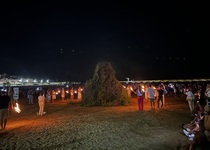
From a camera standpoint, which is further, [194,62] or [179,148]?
[194,62]

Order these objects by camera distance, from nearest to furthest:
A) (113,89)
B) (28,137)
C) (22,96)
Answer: (28,137)
(113,89)
(22,96)

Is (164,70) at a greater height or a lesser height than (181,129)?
greater

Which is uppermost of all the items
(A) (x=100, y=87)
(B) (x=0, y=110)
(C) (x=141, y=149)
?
(A) (x=100, y=87)

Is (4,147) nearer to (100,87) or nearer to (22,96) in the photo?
(100,87)

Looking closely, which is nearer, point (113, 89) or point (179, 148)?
point (179, 148)

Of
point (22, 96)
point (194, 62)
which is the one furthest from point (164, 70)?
point (22, 96)

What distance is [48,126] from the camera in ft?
42.0

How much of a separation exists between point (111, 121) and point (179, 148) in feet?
18.0

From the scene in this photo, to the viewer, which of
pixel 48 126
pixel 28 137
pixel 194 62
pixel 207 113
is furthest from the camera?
pixel 194 62

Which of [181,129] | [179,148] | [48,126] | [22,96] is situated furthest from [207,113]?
[22,96]

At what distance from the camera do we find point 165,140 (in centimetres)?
954

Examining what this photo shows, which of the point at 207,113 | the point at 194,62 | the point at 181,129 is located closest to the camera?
the point at 207,113

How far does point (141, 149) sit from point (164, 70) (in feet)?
277

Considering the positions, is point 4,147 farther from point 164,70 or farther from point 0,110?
point 164,70
